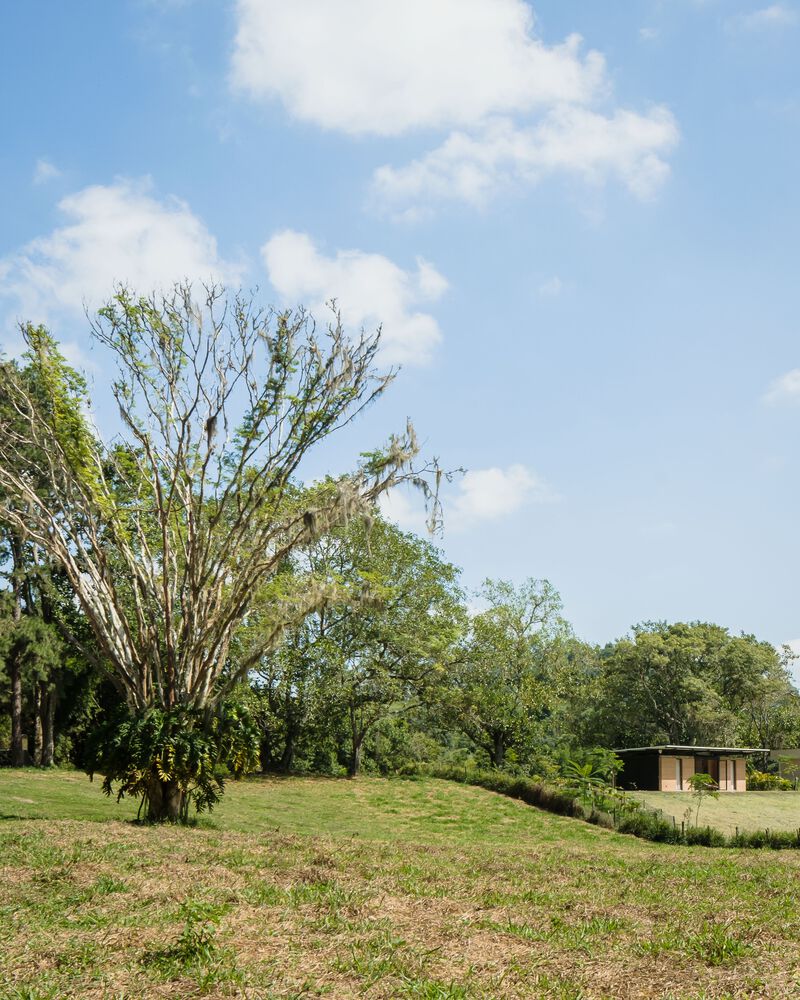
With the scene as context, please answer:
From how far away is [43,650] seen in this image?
29031 millimetres

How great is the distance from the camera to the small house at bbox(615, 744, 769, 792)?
38656mm

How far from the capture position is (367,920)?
761 cm

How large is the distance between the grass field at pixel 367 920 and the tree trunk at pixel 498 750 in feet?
94.1

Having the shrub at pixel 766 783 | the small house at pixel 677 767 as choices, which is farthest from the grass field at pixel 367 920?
the shrub at pixel 766 783

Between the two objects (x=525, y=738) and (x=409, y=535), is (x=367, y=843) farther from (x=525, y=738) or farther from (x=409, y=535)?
(x=525, y=738)

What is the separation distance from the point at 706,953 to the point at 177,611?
13.3 m

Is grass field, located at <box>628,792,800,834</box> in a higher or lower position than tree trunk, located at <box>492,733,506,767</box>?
lower

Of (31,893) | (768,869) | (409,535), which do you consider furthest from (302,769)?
(31,893)

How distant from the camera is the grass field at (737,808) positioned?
92.8 ft

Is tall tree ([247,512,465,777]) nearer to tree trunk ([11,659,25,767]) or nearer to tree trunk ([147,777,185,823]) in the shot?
tree trunk ([11,659,25,767])

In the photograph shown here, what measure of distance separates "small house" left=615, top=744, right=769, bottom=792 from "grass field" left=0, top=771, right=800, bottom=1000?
26.8 metres

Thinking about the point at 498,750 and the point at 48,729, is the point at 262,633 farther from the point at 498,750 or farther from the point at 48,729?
the point at 498,750

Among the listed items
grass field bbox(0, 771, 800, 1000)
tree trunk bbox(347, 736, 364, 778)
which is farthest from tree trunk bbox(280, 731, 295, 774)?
grass field bbox(0, 771, 800, 1000)

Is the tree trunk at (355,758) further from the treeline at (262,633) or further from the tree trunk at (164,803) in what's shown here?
the tree trunk at (164,803)
